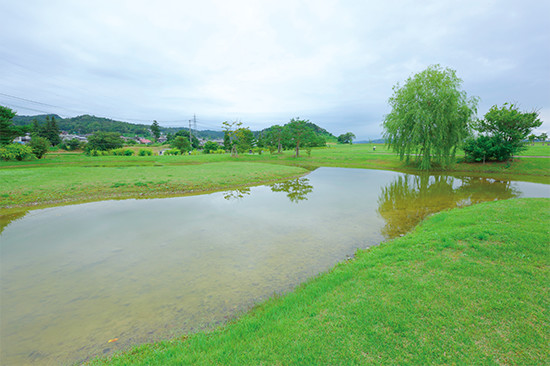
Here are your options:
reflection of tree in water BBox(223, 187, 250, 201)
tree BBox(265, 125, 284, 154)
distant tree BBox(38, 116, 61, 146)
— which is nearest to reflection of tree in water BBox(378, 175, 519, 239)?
reflection of tree in water BBox(223, 187, 250, 201)

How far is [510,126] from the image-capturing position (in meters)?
27.7

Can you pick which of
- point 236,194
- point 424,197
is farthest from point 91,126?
point 424,197

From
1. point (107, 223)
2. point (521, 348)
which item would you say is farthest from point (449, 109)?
point (107, 223)

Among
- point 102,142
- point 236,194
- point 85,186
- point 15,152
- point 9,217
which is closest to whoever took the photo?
point 9,217

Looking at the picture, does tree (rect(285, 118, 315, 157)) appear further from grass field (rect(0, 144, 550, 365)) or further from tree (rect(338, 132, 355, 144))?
tree (rect(338, 132, 355, 144))

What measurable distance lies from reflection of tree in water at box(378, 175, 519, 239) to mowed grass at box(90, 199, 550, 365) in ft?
13.6

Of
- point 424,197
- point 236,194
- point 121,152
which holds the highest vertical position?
point 121,152

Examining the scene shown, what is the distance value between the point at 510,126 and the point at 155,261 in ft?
135

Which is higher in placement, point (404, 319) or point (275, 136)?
point (275, 136)

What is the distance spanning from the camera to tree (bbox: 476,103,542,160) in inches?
1057

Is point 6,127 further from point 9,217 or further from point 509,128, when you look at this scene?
point 509,128

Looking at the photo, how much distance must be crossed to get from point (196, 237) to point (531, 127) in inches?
1603

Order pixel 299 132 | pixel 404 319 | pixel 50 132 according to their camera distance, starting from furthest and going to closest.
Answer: pixel 50 132 → pixel 299 132 → pixel 404 319

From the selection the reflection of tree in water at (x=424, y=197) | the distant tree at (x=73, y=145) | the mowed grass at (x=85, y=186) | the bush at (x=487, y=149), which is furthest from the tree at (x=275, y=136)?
the distant tree at (x=73, y=145)
